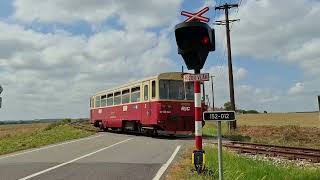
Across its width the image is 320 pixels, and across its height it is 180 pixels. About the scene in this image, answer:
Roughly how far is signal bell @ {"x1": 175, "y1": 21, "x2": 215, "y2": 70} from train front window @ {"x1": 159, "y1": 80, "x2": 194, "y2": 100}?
51.4ft

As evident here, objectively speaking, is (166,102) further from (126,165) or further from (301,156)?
(126,165)

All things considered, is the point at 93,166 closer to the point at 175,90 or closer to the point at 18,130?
the point at 175,90

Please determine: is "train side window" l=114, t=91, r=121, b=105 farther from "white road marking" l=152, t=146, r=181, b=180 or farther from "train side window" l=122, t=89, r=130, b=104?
"white road marking" l=152, t=146, r=181, b=180

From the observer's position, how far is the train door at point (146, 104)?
2809 cm

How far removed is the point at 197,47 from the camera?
37.0 ft

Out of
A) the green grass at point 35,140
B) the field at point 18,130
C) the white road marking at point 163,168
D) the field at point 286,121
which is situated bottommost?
the white road marking at point 163,168

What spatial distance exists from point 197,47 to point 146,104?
17270mm

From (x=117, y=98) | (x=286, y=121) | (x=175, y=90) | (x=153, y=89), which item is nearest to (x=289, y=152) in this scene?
(x=175, y=90)

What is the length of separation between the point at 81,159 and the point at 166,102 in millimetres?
11335

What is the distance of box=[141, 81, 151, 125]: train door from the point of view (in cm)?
2809

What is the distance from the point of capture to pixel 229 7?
41.5m

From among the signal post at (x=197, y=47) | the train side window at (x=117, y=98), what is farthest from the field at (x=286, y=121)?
the signal post at (x=197, y=47)

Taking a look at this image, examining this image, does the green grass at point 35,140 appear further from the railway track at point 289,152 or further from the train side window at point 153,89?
the railway track at point 289,152

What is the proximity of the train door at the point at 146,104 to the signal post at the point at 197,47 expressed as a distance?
1650 centimetres
